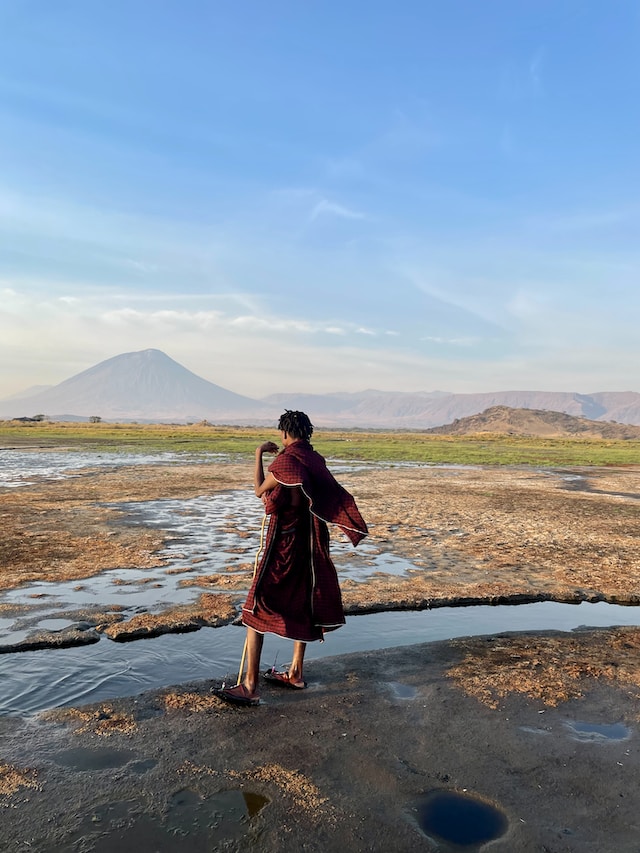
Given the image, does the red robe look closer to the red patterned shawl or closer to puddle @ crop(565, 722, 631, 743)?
the red patterned shawl

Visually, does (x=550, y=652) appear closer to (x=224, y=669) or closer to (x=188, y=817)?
(x=224, y=669)

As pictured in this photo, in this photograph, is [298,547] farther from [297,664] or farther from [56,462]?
[56,462]

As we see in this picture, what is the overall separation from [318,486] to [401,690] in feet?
6.47

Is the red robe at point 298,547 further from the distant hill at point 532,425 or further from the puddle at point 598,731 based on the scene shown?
the distant hill at point 532,425

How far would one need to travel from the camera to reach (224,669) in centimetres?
645

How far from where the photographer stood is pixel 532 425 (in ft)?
518

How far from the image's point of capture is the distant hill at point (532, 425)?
151m

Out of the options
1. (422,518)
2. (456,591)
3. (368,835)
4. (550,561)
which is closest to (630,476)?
(422,518)

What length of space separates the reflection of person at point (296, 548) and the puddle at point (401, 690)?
76 cm

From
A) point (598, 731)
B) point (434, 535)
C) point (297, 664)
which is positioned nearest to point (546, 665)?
point (598, 731)

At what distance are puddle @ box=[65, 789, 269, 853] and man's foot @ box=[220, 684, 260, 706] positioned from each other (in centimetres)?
135

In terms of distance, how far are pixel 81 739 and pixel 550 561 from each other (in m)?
9.52

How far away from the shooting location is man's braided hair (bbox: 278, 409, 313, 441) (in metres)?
6.05

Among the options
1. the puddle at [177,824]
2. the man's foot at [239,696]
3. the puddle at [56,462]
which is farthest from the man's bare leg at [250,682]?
the puddle at [56,462]
